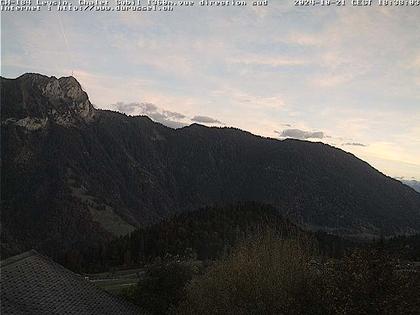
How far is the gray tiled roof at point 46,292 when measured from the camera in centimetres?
2400

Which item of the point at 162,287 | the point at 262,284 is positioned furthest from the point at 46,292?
the point at 162,287

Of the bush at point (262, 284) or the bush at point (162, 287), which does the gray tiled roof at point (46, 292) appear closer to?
the bush at point (262, 284)

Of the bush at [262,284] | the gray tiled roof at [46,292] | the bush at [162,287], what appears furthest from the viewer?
the bush at [162,287]

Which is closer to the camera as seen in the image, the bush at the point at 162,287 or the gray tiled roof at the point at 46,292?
the gray tiled roof at the point at 46,292

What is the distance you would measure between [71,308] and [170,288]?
1710 centimetres

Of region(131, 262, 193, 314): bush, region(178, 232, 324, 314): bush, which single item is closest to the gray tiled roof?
region(178, 232, 324, 314): bush

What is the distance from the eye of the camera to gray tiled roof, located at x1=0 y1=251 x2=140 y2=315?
2400 cm

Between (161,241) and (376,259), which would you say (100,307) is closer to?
(376,259)

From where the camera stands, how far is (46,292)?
26281 millimetres

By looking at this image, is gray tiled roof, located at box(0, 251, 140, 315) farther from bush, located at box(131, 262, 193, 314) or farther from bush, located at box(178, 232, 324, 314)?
bush, located at box(131, 262, 193, 314)

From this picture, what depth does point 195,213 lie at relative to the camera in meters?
142

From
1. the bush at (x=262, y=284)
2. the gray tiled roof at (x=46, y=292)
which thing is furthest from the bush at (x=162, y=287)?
the bush at (x=262, y=284)

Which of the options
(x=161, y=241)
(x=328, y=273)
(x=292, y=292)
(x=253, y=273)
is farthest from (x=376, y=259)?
(x=161, y=241)

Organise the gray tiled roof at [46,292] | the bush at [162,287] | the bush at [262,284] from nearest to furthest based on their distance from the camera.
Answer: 1. the gray tiled roof at [46,292]
2. the bush at [262,284]
3. the bush at [162,287]
